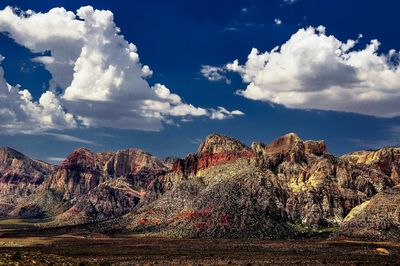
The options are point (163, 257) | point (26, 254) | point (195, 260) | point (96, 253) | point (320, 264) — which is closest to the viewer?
point (26, 254)

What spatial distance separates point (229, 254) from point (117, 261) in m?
39.2

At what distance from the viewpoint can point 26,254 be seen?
76.9m

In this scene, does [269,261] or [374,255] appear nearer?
[269,261]

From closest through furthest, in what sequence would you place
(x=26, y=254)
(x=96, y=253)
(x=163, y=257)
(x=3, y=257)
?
(x=3, y=257)
(x=26, y=254)
(x=163, y=257)
(x=96, y=253)

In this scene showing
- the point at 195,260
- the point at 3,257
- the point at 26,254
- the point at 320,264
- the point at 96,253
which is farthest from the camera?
the point at 96,253

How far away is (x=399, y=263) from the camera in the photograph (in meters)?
149

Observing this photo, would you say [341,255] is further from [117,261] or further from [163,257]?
[117,261]

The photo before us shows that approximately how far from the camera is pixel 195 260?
154750mm

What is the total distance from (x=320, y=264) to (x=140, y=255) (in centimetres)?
5987

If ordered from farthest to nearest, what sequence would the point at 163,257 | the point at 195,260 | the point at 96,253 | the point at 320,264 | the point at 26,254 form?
the point at 96,253 → the point at 163,257 → the point at 195,260 → the point at 320,264 → the point at 26,254

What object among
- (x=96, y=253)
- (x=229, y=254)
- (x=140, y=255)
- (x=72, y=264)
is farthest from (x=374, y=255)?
(x=72, y=264)

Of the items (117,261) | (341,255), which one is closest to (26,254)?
(117,261)

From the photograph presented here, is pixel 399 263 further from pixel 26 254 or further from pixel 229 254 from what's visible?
pixel 26 254

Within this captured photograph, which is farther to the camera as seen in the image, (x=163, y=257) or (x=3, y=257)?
(x=163, y=257)
